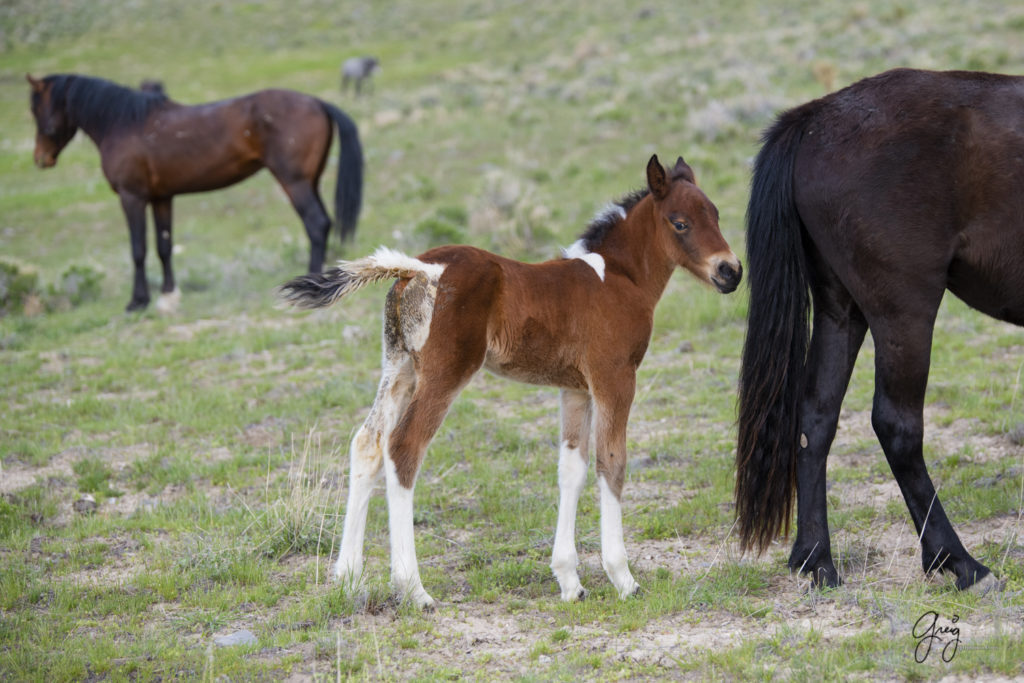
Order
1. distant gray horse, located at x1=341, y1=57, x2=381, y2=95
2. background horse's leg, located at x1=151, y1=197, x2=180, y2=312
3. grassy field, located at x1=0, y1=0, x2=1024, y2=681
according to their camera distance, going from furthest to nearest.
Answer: distant gray horse, located at x1=341, y1=57, x2=381, y2=95
background horse's leg, located at x1=151, y1=197, x2=180, y2=312
grassy field, located at x1=0, y1=0, x2=1024, y2=681

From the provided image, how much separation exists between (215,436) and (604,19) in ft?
117

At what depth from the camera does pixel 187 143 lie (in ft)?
39.0

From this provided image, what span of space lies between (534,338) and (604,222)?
2.78ft

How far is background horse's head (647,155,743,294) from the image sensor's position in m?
4.71

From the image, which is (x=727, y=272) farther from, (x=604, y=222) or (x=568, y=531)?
(x=568, y=531)

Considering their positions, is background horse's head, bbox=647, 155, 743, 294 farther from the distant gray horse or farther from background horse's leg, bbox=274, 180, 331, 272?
the distant gray horse

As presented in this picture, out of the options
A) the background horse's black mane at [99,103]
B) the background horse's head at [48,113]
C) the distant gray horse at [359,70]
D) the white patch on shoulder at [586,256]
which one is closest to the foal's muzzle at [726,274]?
the white patch on shoulder at [586,256]

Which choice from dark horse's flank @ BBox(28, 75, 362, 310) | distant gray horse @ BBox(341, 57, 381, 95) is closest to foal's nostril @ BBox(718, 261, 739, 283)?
dark horse's flank @ BBox(28, 75, 362, 310)

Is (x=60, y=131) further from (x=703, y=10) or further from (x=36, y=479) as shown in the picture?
(x=703, y=10)

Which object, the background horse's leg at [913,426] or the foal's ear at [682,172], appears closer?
the background horse's leg at [913,426]

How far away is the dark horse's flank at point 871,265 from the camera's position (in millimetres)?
4426

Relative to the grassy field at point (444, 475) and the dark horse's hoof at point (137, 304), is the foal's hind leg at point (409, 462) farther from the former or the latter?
the dark horse's hoof at point (137, 304)

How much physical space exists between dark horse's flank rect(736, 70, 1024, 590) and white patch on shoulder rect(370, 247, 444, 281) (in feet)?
5.27

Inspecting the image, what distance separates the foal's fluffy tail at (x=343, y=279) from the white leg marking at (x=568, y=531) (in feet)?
3.74
